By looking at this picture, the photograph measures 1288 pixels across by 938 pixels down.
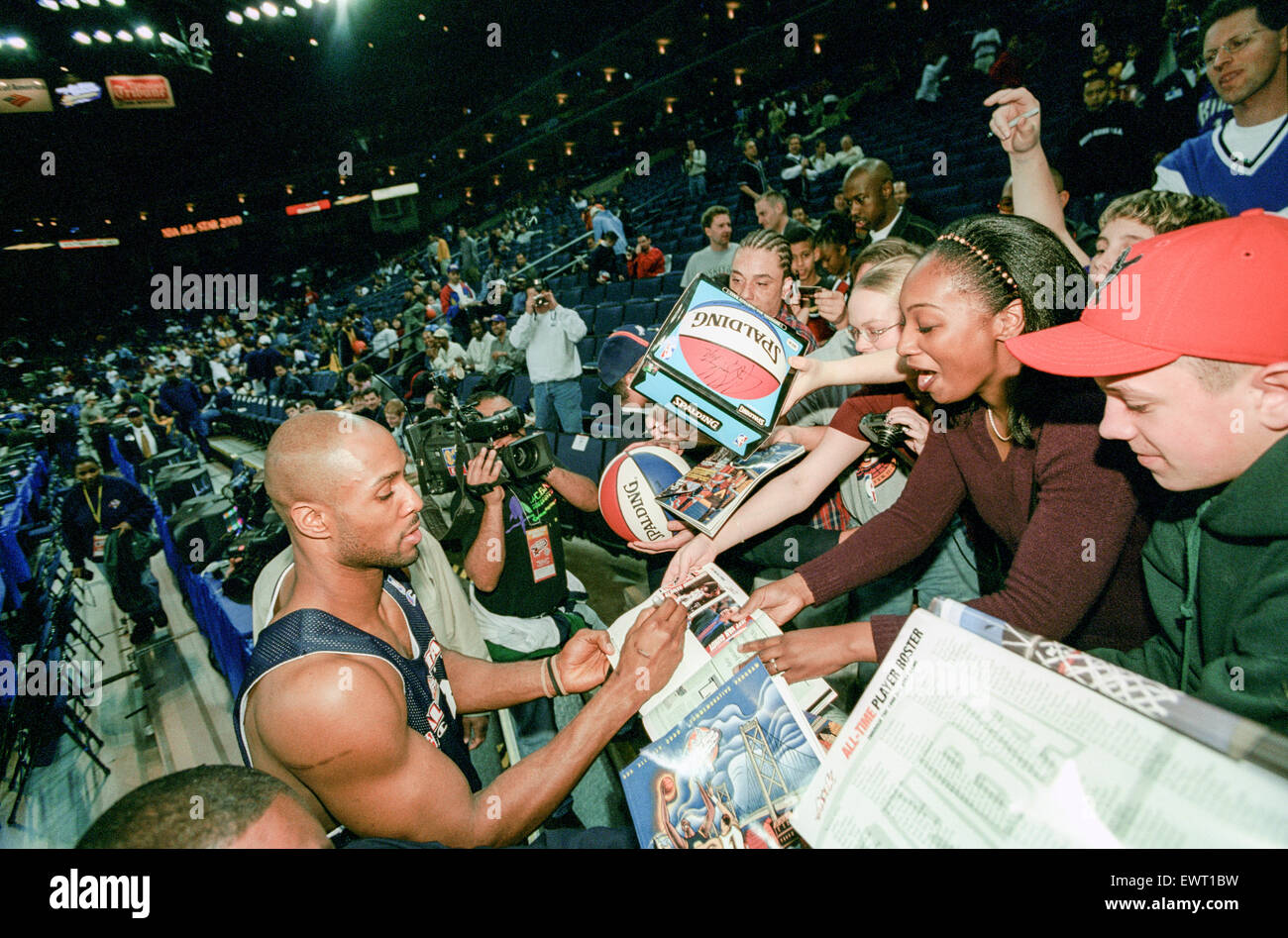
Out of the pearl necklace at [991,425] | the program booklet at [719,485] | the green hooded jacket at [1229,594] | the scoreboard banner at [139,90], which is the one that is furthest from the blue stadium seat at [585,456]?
the scoreboard banner at [139,90]

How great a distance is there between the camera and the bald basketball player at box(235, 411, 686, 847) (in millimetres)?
1408

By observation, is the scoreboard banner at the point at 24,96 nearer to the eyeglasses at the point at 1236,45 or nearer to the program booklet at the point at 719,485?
the program booklet at the point at 719,485

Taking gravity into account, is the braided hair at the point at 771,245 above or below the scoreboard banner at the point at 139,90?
below

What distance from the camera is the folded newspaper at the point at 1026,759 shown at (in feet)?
2.15

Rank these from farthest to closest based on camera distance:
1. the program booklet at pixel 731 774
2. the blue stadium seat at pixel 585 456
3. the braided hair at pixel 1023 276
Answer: the blue stadium seat at pixel 585 456 < the braided hair at pixel 1023 276 < the program booklet at pixel 731 774

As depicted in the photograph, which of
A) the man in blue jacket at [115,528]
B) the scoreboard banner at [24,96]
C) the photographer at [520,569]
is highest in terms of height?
the scoreboard banner at [24,96]

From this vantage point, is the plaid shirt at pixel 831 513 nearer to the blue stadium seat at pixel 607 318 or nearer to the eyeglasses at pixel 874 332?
the eyeglasses at pixel 874 332

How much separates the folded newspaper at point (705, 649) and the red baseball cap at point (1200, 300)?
996mm

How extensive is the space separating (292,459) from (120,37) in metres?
26.2

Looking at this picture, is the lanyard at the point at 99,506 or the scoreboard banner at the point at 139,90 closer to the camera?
the lanyard at the point at 99,506

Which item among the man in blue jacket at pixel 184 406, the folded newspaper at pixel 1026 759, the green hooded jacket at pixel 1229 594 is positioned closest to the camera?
the folded newspaper at pixel 1026 759
